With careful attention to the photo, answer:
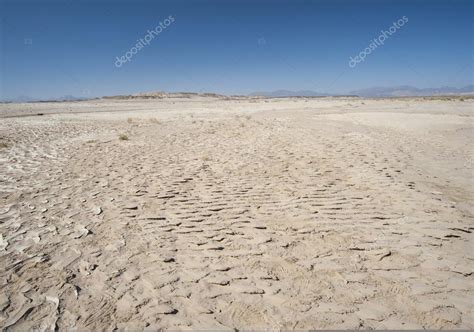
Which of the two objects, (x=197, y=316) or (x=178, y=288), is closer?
(x=197, y=316)

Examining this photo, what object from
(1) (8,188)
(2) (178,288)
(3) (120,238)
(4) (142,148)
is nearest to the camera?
(2) (178,288)

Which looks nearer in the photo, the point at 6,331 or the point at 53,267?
the point at 6,331

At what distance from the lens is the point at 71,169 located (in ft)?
22.8

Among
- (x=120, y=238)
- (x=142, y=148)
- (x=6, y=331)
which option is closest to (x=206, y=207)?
(x=120, y=238)

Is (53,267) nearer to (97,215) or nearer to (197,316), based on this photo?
(97,215)

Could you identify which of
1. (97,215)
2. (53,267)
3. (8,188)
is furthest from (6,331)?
(8,188)

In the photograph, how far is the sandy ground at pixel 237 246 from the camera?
2.50m

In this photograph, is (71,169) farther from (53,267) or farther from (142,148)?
(53,267)

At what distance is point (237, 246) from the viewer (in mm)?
3518

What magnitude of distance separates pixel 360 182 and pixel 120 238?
436 centimetres

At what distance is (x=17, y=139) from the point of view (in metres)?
11.2

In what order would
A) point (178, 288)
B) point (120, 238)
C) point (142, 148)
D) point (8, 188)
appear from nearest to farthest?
point (178, 288), point (120, 238), point (8, 188), point (142, 148)

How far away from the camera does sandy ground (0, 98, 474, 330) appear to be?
2500 millimetres

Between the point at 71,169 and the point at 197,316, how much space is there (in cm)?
582
